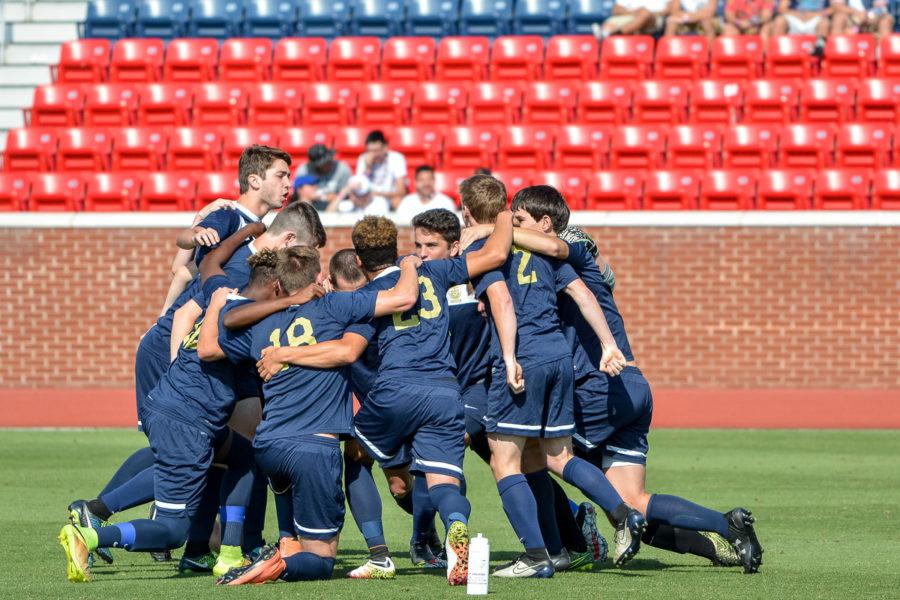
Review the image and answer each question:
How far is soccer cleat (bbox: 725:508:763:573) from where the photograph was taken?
21.7 feet

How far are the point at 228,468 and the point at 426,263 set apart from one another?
4.52 feet

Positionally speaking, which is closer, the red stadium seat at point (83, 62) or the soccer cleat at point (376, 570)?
the soccer cleat at point (376, 570)

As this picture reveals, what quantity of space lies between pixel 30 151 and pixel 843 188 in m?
10.5

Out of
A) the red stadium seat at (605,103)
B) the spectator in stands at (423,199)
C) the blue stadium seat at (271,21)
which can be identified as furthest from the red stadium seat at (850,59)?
the blue stadium seat at (271,21)

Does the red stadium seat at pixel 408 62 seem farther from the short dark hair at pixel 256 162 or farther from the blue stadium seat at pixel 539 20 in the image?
the short dark hair at pixel 256 162

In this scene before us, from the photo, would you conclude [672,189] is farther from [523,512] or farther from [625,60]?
[523,512]

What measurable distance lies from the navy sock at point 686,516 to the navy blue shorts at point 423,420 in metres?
1.01

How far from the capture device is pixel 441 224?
6863mm

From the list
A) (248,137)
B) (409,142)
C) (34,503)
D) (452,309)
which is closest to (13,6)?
(248,137)

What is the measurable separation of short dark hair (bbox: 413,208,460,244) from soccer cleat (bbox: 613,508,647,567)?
5.17 ft

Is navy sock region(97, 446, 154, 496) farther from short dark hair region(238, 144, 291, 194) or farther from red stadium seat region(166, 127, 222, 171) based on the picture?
red stadium seat region(166, 127, 222, 171)

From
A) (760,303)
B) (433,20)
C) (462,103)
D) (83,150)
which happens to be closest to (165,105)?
(83,150)

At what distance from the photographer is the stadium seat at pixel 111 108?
19359 millimetres

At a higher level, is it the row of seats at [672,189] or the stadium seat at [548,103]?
the stadium seat at [548,103]
